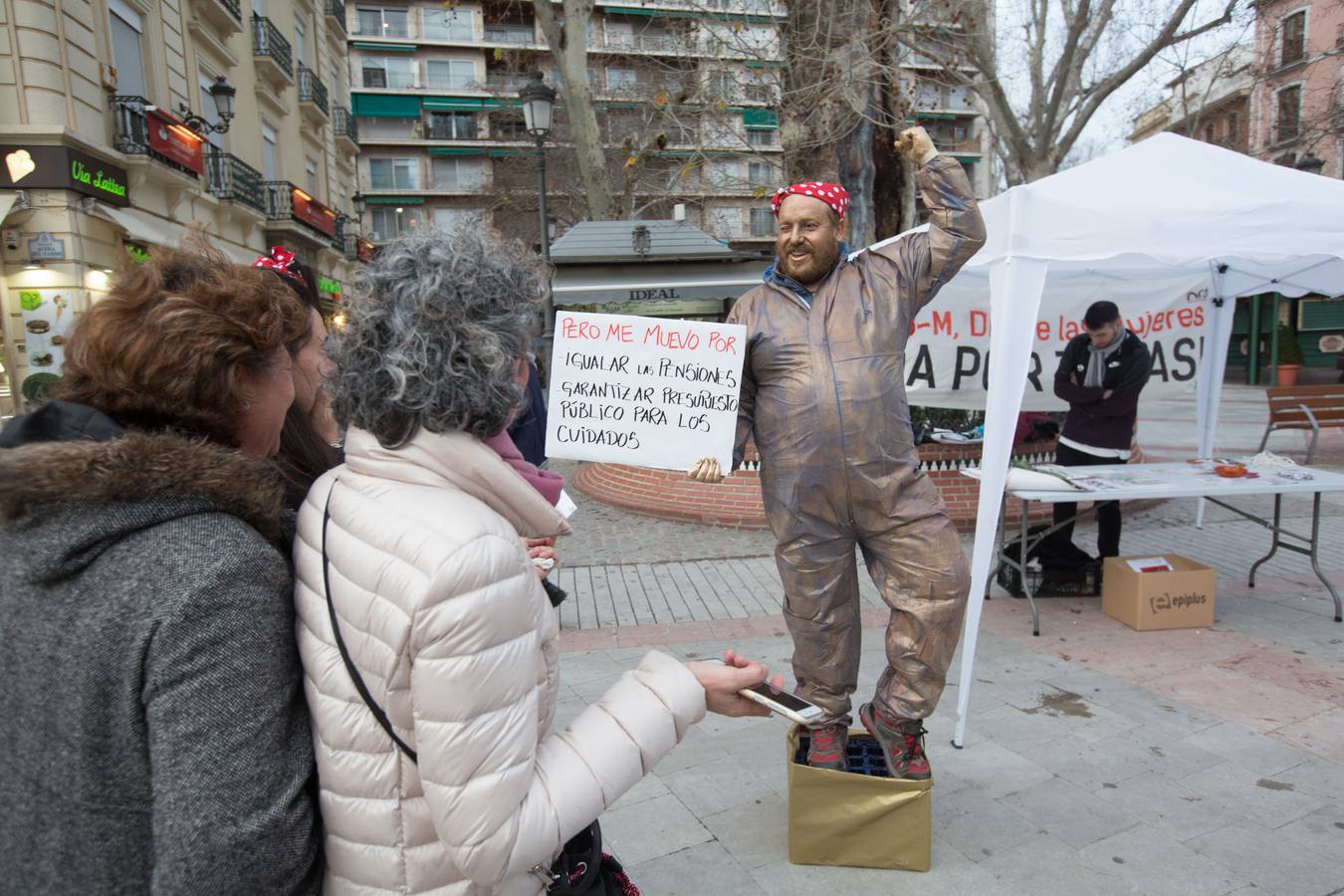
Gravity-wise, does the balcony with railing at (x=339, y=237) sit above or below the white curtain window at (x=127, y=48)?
below

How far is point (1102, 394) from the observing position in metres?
4.91

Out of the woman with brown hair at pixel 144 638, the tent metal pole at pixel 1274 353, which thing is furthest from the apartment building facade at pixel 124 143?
the tent metal pole at pixel 1274 353

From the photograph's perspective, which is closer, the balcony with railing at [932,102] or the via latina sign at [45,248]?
the balcony with railing at [932,102]

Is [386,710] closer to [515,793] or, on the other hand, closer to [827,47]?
[515,793]

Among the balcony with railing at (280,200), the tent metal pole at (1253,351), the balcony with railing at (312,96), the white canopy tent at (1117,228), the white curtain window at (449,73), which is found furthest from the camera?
the white curtain window at (449,73)

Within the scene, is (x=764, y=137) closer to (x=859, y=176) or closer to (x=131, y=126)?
(x=131, y=126)

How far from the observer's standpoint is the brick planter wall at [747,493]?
6.77 meters

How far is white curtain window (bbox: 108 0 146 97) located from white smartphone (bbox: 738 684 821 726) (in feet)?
52.4

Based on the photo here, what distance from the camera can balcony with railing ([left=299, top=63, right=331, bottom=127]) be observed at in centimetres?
2341

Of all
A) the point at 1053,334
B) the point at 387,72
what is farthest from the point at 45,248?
the point at 387,72

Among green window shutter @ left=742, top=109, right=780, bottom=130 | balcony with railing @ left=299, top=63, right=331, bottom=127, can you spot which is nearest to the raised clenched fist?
green window shutter @ left=742, top=109, right=780, bottom=130

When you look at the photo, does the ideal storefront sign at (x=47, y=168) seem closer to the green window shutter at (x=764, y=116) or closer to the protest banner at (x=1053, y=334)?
the green window shutter at (x=764, y=116)

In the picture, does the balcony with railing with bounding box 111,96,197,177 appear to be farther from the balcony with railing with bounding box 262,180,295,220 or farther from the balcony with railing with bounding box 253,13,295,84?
the balcony with railing with bounding box 253,13,295,84

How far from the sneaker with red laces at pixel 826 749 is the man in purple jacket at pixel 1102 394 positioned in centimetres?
299
